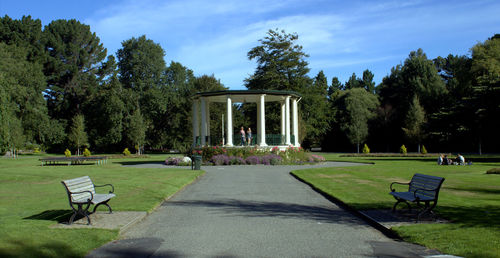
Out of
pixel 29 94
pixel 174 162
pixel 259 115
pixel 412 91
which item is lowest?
pixel 174 162

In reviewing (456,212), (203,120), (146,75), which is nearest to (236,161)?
(203,120)

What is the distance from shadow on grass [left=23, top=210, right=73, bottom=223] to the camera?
9.31 meters

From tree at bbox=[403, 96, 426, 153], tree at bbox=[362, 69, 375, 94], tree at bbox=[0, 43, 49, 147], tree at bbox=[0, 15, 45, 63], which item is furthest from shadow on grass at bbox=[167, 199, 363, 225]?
tree at bbox=[362, 69, 375, 94]

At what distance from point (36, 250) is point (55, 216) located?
3.57 meters

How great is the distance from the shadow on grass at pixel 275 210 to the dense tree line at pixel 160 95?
3680 centimetres

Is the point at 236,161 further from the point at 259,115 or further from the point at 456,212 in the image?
the point at 456,212

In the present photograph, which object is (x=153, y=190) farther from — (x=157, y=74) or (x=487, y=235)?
(x=157, y=74)

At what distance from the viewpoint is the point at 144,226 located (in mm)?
8719

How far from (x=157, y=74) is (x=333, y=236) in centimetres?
6505

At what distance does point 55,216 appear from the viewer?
962 centimetres

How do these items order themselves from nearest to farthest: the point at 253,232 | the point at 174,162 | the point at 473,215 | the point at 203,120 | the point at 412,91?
the point at 253,232, the point at 473,215, the point at 174,162, the point at 203,120, the point at 412,91

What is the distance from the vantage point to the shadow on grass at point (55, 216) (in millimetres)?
9306

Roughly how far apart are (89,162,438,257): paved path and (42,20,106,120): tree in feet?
202

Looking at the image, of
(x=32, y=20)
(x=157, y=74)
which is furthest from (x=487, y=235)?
(x=32, y=20)
